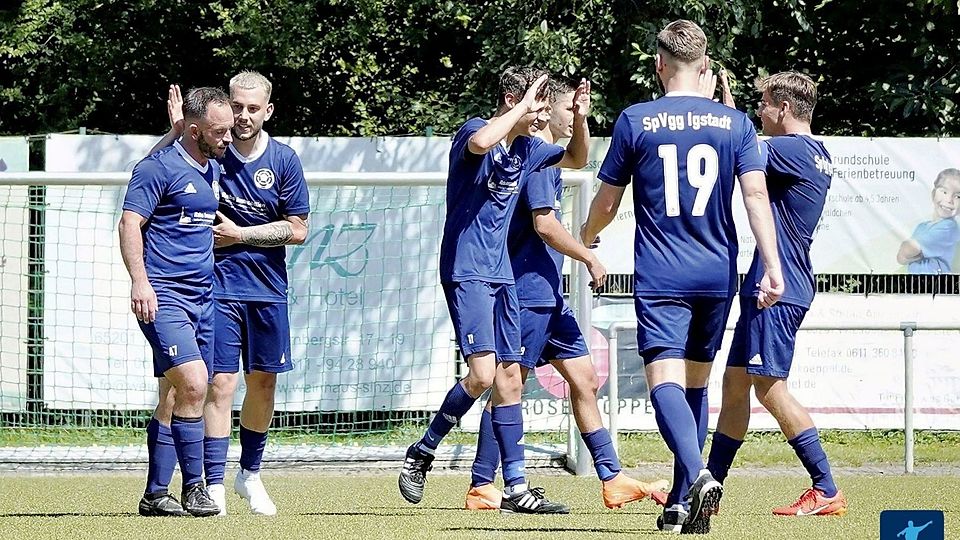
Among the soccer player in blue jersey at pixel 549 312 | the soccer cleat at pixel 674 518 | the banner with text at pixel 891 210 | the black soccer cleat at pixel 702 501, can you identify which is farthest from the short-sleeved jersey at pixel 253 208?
the banner with text at pixel 891 210

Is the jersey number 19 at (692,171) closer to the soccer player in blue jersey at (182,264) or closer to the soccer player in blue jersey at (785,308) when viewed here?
the soccer player in blue jersey at (785,308)

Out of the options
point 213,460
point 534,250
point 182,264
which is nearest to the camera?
point 182,264

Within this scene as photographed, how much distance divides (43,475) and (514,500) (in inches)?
170

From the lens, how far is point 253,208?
7016 millimetres

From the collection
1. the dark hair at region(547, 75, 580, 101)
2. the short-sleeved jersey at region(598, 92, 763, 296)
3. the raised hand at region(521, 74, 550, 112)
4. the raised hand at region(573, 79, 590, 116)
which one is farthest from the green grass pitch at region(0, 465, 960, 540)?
the dark hair at region(547, 75, 580, 101)

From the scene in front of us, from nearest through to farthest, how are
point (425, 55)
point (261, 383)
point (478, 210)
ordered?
point (478, 210) → point (261, 383) → point (425, 55)

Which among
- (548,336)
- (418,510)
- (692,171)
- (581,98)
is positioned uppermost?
(581,98)

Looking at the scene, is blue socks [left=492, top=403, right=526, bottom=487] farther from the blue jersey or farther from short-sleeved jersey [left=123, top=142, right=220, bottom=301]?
short-sleeved jersey [left=123, top=142, right=220, bottom=301]

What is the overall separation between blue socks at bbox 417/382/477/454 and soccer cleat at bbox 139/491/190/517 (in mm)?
1207

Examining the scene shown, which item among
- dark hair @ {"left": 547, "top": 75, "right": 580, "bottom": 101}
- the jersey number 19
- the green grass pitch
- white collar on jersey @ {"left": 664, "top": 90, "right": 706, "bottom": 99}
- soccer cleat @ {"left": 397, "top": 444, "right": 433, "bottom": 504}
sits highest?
dark hair @ {"left": 547, "top": 75, "right": 580, "bottom": 101}

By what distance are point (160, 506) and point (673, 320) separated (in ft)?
8.65

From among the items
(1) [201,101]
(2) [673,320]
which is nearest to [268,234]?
(1) [201,101]

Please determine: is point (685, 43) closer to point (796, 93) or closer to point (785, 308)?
point (796, 93)

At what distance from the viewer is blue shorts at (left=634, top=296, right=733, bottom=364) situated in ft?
18.6
